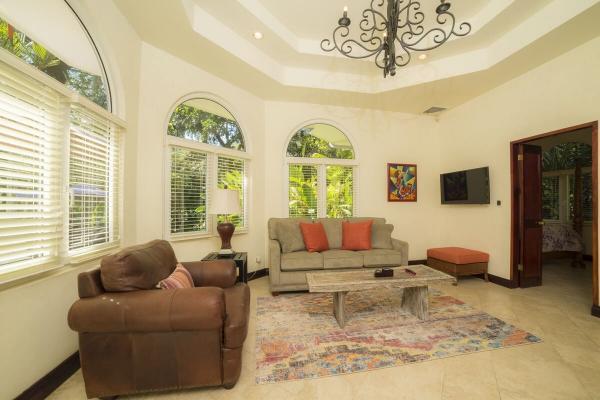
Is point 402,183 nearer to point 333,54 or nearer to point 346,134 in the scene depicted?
point 346,134

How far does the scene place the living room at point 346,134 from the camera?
1609 mm

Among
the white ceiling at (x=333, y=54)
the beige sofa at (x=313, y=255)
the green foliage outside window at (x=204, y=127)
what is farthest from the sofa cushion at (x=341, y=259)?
the white ceiling at (x=333, y=54)

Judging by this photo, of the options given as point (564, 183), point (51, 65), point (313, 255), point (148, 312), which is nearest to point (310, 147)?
point (313, 255)

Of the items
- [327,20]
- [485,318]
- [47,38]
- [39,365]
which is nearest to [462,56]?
[327,20]

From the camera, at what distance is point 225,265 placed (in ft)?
7.33

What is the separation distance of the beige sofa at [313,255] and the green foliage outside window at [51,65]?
7.88 ft

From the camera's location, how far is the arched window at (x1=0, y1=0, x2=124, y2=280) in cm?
141

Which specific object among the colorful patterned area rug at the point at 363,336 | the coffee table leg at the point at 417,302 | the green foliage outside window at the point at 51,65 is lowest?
the colorful patterned area rug at the point at 363,336

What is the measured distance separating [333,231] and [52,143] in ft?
10.6

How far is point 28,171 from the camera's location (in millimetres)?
1523

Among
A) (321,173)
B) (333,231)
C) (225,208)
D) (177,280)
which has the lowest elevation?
(177,280)

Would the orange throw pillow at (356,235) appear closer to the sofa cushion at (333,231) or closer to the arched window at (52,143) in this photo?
the sofa cushion at (333,231)

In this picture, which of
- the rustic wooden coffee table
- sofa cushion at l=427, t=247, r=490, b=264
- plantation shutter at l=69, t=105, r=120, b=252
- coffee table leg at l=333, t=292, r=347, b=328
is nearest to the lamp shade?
plantation shutter at l=69, t=105, r=120, b=252

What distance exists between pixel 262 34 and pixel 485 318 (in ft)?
13.4
